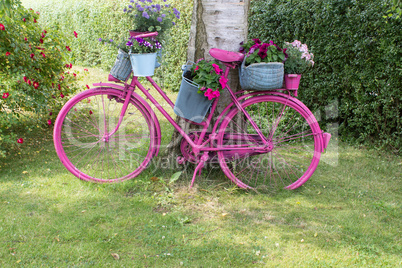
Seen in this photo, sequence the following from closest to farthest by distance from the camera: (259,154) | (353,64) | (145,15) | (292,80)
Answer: (145,15), (292,80), (259,154), (353,64)

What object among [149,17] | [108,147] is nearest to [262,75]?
[149,17]

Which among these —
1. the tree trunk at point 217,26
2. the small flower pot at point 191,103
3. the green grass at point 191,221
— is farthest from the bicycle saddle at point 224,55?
the green grass at point 191,221

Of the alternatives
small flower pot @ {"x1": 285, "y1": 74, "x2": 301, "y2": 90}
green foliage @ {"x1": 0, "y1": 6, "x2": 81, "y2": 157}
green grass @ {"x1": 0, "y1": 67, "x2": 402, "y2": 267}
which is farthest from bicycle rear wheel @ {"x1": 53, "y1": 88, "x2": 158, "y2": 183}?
small flower pot @ {"x1": 285, "y1": 74, "x2": 301, "y2": 90}

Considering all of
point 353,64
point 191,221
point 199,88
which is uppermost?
point 353,64

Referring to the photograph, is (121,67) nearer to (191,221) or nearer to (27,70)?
(191,221)

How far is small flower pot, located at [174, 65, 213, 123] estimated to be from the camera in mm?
3326

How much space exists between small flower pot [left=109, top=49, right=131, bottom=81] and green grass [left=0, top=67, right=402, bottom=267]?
3.36 feet

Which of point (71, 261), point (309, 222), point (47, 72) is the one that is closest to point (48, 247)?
point (71, 261)

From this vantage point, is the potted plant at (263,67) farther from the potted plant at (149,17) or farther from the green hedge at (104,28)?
the green hedge at (104,28)

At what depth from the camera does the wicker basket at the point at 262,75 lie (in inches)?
128

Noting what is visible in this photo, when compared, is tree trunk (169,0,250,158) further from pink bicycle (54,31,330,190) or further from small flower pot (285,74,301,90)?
small flower pot (285,74,301,90)

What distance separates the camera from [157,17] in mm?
3400

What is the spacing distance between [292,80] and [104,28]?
8.94 m

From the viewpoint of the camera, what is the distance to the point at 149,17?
3.38 meters
